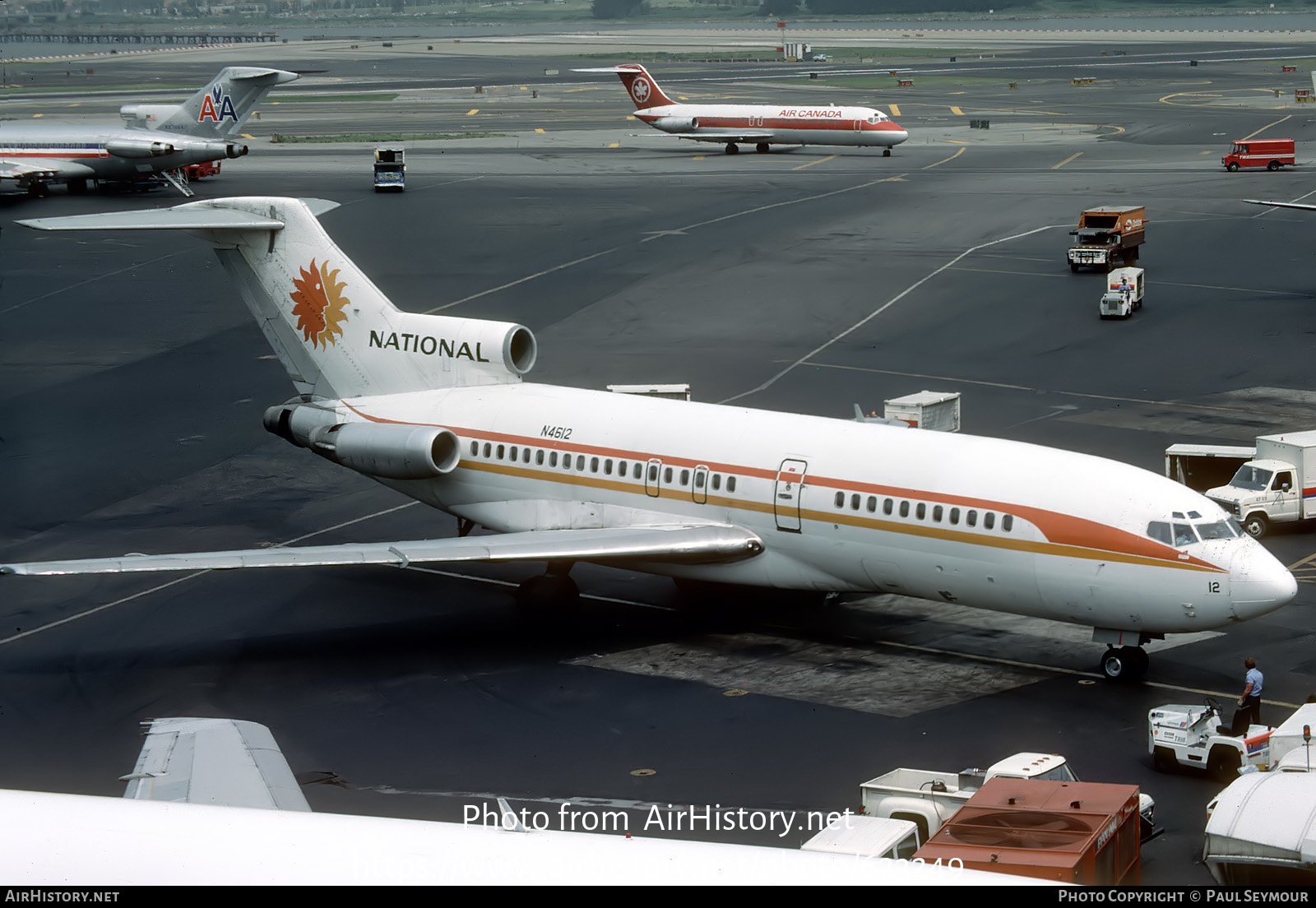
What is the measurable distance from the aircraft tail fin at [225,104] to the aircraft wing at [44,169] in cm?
608

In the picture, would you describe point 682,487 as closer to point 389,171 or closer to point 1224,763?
point 1224,763

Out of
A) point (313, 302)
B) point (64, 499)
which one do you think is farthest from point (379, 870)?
point (64, 499)

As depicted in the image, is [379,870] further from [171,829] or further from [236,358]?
[236,358]

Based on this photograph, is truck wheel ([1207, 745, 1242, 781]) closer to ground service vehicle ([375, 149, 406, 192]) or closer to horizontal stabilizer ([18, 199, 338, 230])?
horizontal stabilizer ([18, 199, 338, 230])

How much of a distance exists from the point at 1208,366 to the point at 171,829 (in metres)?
43.9

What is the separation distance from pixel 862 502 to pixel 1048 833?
1038 centimetres

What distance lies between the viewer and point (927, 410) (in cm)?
3828

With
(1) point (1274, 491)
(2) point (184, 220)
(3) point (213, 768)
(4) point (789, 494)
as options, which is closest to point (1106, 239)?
(1) point (1274, 491)

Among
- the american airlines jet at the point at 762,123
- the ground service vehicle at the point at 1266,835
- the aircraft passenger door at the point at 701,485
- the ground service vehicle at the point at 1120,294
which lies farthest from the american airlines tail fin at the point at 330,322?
the american airlines jet at the point at 762,123

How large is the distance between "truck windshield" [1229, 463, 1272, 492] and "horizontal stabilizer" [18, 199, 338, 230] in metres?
21.2

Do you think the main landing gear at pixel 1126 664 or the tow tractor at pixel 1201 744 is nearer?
the tow tractor at pixel 1201 744

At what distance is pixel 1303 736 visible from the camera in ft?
67.9

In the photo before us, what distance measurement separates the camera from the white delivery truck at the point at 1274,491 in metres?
34.6

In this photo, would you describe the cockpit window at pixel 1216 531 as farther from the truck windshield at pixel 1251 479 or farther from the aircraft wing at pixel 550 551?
the truck windshield at pixel 1251 479
